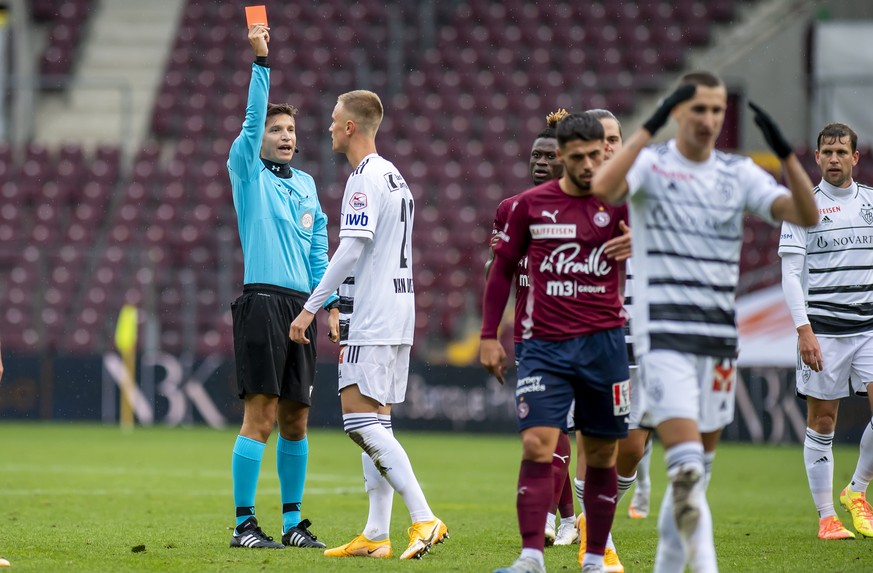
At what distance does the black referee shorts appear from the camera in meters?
7.34

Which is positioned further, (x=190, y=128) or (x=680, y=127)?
(x=190, y=128)

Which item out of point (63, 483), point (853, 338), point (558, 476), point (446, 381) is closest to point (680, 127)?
point (558, 476)

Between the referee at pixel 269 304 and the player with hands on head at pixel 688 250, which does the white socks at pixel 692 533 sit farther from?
the referee at pixel 269 304

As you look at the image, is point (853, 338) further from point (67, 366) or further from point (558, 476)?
point (67, 366)

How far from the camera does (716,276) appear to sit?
5273mm

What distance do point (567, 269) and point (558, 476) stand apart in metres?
2.18

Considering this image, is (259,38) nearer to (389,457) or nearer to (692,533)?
(389,457)

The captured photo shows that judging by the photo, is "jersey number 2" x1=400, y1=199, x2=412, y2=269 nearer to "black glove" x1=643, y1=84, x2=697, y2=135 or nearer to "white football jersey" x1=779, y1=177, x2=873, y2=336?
"black glove" x1=643, y1=84, x2=697, y2=135

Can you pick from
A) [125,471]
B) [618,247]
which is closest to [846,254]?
[618,247]

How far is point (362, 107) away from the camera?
710 centimetres

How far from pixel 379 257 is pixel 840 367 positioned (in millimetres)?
3312

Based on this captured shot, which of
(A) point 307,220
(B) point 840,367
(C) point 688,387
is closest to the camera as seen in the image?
(C) point 688,387

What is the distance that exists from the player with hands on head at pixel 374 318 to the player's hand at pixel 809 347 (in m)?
2.60

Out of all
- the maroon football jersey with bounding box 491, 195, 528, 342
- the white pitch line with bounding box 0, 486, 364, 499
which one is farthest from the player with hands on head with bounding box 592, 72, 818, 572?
the white pitch line with bounding box 0, 486, 364, 499
